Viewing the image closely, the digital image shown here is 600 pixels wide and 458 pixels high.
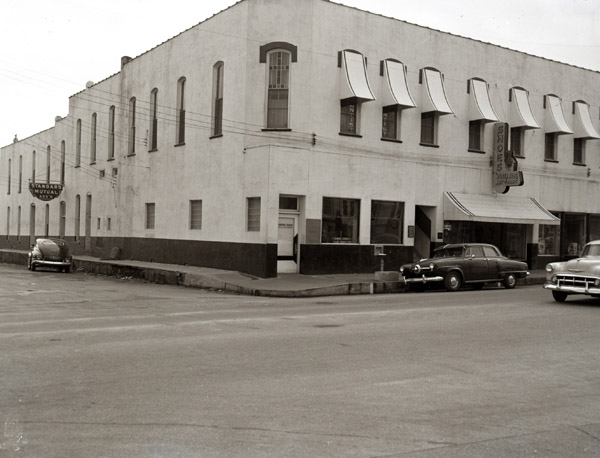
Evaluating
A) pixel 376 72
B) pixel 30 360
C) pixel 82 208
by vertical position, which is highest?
pixel 376 72

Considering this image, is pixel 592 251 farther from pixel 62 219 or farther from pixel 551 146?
pixel 62 219

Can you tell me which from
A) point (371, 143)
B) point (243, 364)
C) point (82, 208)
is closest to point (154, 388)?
point (243, 364)

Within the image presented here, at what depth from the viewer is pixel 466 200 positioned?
26906 millimetres

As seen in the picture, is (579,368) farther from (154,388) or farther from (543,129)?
(543,129)

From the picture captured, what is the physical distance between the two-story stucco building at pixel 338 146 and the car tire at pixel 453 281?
14.9ft

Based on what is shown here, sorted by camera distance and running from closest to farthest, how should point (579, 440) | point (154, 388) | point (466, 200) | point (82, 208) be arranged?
1. point (579, 440)
2. point (154, 388)
3. point (466, 200)
4. point (82, 208)

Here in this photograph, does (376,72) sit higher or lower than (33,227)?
higher

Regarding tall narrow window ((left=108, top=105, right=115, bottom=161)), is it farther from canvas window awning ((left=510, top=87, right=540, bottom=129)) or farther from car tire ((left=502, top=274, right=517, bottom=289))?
car tire ((left=502, top=274, right=517, bottom=289))

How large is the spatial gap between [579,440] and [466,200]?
22.2 metres

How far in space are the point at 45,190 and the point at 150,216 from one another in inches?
584

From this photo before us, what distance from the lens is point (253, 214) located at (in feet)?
75.5

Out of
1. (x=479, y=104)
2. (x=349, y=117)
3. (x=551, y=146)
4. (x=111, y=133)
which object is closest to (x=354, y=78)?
(x=349, y=117)

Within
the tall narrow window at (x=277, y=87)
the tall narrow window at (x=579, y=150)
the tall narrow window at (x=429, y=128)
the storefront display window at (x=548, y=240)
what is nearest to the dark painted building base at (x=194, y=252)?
the tall narrow window at (x=277, y=87)

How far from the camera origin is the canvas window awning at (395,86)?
24.3m
